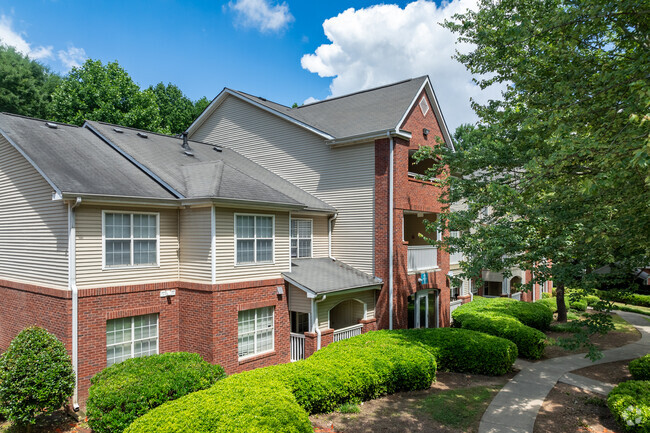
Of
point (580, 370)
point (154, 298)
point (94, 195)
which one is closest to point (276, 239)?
point (154, 298)

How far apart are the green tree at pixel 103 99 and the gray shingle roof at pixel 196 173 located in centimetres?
1672

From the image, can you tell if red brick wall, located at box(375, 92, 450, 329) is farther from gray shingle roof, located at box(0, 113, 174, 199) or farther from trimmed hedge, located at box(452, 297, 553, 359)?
gray shingle roof, located at box(0, 113, 174, 199)

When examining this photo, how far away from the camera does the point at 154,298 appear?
1316 centimetres

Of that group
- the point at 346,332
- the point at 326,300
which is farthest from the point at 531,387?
the point at 326,300

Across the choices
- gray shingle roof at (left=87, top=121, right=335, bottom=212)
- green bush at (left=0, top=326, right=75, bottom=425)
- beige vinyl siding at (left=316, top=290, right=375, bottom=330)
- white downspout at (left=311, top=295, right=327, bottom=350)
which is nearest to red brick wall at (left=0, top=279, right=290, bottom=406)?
green bush at (left=0, top=326, right=75, bottom=425)

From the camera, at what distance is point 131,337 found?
41.3 feet

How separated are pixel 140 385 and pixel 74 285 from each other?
3854 millimetres

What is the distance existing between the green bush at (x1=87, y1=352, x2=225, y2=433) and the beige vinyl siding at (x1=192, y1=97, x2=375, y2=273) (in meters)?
9.05

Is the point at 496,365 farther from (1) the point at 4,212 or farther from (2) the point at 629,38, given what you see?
(1) the point at 4,212

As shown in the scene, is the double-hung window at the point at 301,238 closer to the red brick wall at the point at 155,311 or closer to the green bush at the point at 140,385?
the red brick wall at the point at 155,311

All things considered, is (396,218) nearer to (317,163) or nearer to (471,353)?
(317,163)

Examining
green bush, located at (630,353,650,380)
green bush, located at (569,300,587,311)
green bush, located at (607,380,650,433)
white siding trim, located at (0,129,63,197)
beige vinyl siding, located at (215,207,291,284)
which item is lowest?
green bush, located at (569,300,587,311)

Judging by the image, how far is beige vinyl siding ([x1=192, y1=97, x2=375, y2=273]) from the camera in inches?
715

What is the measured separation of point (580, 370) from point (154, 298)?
16217mm
